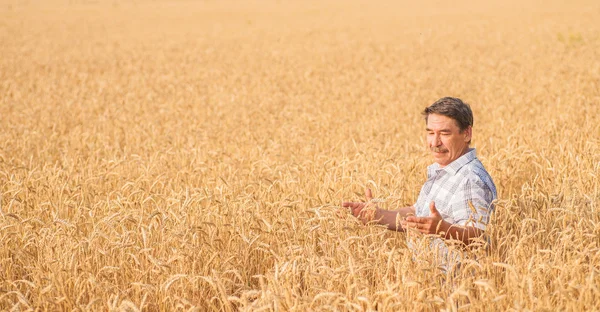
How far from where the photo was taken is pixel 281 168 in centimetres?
554

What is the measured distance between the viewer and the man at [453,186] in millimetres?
3246

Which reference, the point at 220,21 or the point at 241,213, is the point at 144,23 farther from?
the point at 241,213

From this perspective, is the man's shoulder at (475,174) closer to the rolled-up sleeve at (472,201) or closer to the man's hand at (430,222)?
the rolled-up sleeve at (472,201)

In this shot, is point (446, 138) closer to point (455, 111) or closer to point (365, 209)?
point (455, 111)

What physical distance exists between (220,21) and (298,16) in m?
5.44

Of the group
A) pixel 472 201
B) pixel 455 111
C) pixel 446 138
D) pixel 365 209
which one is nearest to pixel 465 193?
pixel 472 201

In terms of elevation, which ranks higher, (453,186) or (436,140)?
(436,140)

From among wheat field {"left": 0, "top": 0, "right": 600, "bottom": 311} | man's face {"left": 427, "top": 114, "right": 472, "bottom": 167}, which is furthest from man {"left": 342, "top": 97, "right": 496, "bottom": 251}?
wheat field {"left": 0, "top": 0, "right": 600, "bottom": 311}

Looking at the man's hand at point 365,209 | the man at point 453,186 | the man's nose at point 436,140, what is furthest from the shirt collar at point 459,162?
the man's hand at point 365,209

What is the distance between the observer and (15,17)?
42594mm

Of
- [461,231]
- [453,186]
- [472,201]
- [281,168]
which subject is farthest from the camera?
[281,168]

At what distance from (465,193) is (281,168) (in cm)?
246

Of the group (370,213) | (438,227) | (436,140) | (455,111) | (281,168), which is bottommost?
(281,168)

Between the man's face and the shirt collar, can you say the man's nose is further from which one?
the shirt collar
